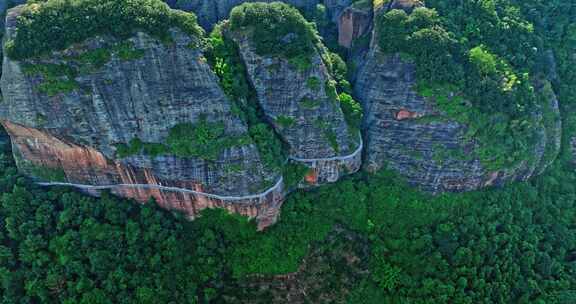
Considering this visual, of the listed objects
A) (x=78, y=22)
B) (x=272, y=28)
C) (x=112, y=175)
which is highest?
(x=78, y=22)

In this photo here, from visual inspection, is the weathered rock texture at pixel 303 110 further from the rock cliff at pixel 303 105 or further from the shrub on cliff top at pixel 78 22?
the shrub on cliff top at pixel 78 22

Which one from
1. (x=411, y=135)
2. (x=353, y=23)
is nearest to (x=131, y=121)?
(x=353, y=23)

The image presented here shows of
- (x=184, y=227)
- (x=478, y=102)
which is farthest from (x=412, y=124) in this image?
(x=184, y=227)

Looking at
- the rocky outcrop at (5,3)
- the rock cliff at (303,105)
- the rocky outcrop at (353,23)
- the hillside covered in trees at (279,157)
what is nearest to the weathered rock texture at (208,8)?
the hillside covered in trees at (279,157)

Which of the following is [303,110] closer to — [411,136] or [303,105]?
[303,105]

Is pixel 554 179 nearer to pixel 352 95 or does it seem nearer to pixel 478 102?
pixel 478 102

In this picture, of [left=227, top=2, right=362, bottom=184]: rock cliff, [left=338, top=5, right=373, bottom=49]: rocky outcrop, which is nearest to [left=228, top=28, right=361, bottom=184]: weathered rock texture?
[left=227, top=2, right=362, bottom=184]: rock cliff
